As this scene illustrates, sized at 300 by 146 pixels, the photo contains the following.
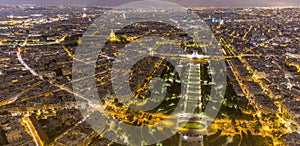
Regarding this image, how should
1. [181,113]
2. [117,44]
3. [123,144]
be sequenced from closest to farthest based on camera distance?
1. [123,144]
2. [181,113]
3. [117,44]

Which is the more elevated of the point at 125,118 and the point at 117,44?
the point at 117,44

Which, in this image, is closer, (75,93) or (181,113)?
(181,113)

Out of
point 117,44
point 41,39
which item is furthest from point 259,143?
point 41,39

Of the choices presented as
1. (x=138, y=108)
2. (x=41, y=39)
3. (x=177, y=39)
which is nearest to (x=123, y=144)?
(x=138, y=108)

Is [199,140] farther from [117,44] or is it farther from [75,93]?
[117,44]

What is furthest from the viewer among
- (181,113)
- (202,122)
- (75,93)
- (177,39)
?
(177,39)

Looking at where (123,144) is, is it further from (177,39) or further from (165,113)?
(177,39)
